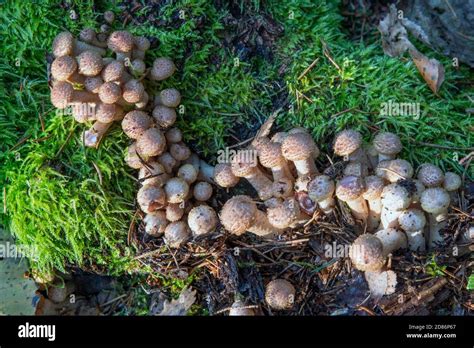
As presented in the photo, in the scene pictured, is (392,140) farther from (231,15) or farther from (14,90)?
(14,90)

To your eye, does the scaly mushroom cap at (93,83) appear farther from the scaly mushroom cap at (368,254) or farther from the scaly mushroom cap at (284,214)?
the scaly mushroom cap at (368,254)

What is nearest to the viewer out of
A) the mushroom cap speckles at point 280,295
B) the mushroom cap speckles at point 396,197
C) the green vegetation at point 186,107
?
the mushroom cap speckles at point 396,197

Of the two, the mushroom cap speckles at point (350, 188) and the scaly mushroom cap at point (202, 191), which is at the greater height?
the mushroom cap speckles at point (350, 188)

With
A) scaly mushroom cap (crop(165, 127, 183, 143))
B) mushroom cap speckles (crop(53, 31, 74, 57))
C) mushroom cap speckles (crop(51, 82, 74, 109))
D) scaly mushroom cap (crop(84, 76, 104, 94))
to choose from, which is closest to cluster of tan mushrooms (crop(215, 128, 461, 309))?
scaly mushroom cap (crop(165, 127, 183, 143))

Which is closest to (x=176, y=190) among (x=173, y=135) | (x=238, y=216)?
(x=173, y=135)

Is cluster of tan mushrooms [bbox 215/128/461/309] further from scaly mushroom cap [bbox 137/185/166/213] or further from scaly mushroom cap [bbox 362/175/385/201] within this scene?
scaly mushroom cap [bbox 137/185/166/213]


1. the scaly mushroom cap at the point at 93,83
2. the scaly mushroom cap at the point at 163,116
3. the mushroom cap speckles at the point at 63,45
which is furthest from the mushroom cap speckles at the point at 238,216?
the mushroom cap speckles at the point at 63,45
